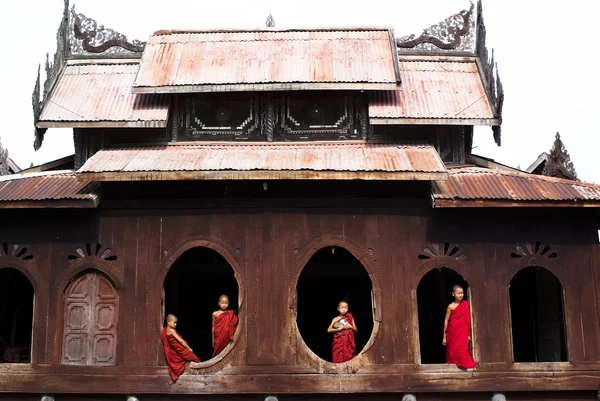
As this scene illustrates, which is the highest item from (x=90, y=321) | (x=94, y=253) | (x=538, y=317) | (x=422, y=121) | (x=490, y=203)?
(x=422, y=121)

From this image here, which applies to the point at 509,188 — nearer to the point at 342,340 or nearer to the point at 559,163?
the point at 559,163

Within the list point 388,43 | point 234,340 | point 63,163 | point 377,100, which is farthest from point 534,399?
point 63,163

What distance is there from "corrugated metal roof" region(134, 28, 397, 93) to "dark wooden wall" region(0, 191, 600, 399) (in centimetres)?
247

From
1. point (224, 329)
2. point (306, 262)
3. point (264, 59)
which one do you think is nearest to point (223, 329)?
point (224, 329)

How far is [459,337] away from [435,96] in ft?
14.8

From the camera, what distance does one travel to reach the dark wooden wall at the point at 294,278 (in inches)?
471

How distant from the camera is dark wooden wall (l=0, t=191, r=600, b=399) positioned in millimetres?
11969

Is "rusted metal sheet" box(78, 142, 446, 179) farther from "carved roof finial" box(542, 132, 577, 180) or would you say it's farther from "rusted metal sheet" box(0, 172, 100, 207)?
"carved roof finial" box(542, 132, 577, 180)

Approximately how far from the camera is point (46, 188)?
12.5 meters

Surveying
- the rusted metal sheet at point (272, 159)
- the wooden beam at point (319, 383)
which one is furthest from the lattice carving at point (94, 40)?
the wooden beam at point (319, 383)

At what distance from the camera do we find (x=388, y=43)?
1502 cm

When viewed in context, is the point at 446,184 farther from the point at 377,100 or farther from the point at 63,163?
the point at 63,163

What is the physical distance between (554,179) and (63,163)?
8648 millimetres

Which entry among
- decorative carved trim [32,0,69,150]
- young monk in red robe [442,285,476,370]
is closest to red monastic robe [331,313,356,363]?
young monk in red robe [442,285,476,370]
